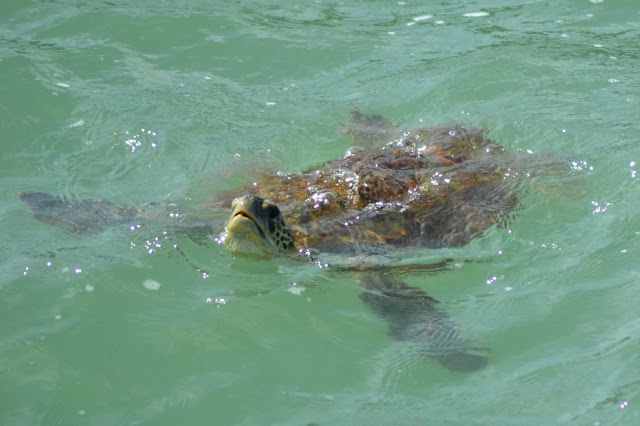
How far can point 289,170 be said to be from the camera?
616 centimetres

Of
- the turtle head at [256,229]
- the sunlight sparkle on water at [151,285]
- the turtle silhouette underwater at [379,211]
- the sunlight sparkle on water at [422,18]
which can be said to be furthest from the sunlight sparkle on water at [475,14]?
the sunlight sparkle on water at [151,285]

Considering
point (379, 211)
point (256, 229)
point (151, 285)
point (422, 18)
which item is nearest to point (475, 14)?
point (422, 18)

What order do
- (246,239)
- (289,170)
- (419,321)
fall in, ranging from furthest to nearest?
1. (289,170)
2. (246,239)
3. (419,321)

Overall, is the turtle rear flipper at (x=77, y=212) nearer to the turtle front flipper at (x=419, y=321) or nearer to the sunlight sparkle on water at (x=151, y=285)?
the sunlight sparkle on water at (x=151, y=285)

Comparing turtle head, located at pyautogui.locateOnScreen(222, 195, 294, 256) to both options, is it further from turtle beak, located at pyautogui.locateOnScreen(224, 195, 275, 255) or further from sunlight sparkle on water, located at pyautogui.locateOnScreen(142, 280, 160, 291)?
sunlight sparkle on water, located at pyautogui.locateOnScreen(142, 280, 160, 291)

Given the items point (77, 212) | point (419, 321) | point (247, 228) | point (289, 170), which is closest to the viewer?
point (419, 321)

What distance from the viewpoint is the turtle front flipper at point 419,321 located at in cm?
387

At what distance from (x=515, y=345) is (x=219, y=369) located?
1.61 m

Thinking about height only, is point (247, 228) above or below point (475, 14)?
below

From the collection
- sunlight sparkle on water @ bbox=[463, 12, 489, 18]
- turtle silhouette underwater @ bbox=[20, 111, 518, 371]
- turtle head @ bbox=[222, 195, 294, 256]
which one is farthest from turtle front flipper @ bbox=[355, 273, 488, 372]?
sunlight sparkle on water @ bbox=[463, 12, 489, 18]

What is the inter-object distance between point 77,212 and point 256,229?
1.46 metres

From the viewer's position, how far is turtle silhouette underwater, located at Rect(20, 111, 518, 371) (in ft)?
15.0

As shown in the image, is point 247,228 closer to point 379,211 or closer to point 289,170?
point 379,211

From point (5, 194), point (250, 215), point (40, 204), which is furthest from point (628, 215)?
point (5, 194)
